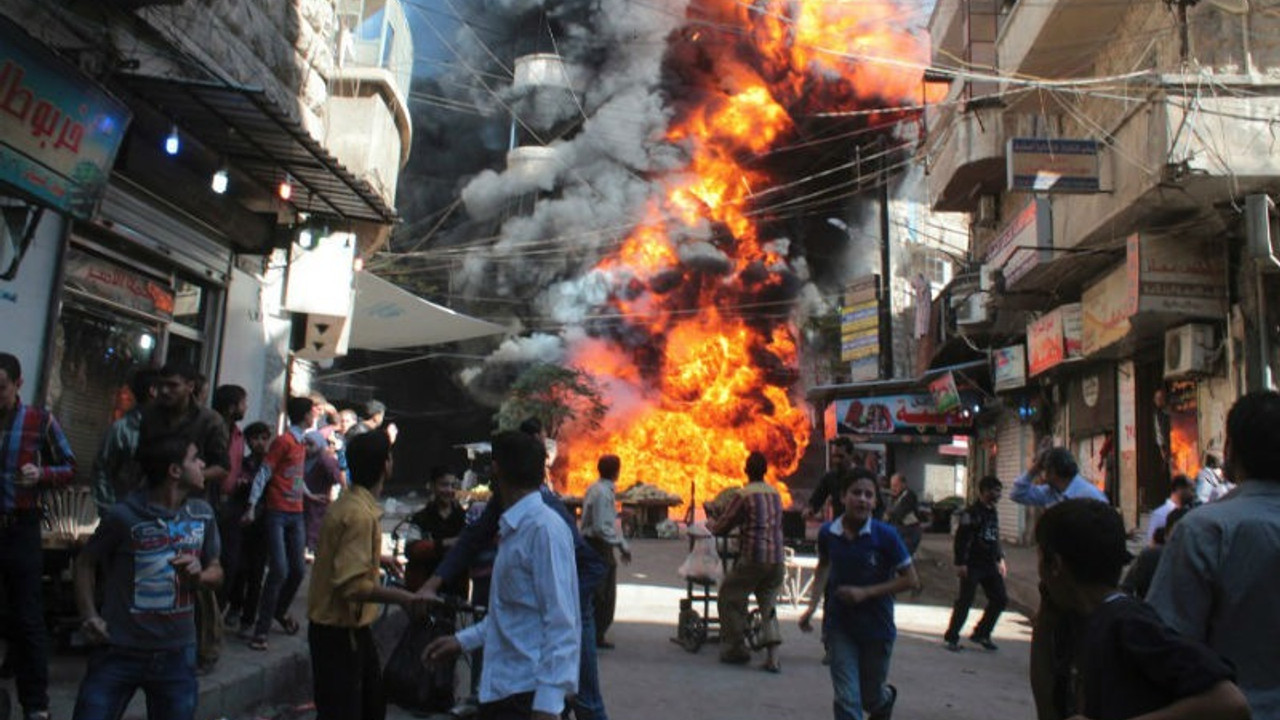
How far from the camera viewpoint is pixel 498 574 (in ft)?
9.68

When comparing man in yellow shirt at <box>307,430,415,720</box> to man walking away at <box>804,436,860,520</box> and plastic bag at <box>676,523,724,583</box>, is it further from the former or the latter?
man walking away at <box>804,436,860,520</box>

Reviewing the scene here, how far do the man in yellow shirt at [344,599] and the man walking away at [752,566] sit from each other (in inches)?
156

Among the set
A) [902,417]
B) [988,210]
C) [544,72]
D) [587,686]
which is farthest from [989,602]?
[544,72]

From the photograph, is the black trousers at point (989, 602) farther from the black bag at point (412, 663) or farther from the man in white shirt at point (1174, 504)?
the black bag at point (412, 663)

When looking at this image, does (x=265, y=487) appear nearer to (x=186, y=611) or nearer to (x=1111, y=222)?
(x=186, y=611)

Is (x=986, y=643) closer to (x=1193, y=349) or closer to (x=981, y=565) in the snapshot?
(x=981, y=565)

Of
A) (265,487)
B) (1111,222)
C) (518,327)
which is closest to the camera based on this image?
(265,487)

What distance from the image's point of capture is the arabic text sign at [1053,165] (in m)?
11.2

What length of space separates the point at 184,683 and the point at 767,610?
191 inches

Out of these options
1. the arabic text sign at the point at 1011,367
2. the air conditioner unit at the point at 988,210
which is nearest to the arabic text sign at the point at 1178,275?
the arabic text sign at the point at 1011,367

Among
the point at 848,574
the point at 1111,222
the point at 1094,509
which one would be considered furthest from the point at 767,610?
the point at 1111,222

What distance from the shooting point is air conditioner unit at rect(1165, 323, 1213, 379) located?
35.5ft

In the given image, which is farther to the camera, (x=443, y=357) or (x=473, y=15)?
(x=473, y=15)

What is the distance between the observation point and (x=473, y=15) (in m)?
37.8
